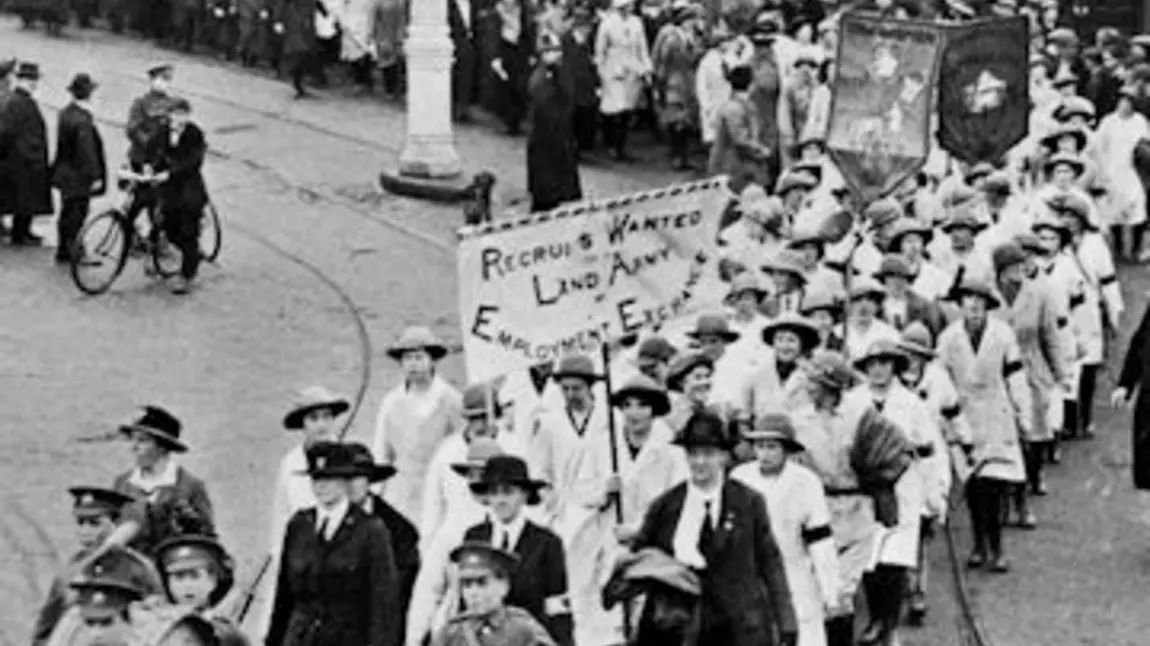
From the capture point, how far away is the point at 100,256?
68.2ft

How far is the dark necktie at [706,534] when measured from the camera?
35.2ft

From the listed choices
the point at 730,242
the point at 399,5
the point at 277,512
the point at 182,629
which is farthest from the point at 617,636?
the point at 399,5

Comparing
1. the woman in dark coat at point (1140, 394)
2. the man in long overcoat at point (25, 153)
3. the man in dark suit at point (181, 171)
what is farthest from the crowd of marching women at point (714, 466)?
the man in long overcoat at point (25, 153)

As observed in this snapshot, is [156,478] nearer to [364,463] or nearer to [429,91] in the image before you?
[364,463]

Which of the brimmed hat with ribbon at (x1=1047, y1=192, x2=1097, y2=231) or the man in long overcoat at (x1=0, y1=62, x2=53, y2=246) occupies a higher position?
the brimmed hat with ribbon at (x1=1047, y1=192, x2=1097, y2=231)

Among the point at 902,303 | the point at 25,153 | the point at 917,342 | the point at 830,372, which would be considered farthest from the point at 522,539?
the point at 25,153

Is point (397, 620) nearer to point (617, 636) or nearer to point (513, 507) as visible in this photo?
point (513, 507)

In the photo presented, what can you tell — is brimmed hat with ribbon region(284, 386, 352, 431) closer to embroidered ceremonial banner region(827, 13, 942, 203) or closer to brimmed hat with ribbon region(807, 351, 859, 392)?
brimmed hat with ribbon region(807, 351, 859, 392)

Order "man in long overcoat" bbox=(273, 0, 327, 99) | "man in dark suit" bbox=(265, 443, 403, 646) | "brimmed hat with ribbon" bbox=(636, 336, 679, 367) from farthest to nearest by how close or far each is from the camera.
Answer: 1. "man in long overcoat" bbox=(273, 0, 327, 99)
2. "brimmed hat with ribbon" bbox=(636, 336, 679, 367)
3. "man in dark suit" bbox=(265, 443, 403, 646)

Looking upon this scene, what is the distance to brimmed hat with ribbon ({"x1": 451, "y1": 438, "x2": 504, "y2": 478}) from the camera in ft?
36.1

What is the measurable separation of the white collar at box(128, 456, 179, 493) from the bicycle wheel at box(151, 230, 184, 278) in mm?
9563

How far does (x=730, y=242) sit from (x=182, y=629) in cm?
929

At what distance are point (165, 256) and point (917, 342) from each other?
836 centimetres

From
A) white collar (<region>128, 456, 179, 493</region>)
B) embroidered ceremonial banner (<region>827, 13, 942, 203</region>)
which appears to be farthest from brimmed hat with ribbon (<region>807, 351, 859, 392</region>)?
embroidered ceremonial banner (<region>827, 13, 942, 203</region>)
